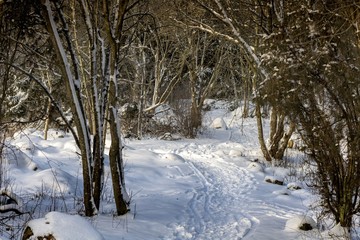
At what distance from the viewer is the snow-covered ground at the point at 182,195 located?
5832mm

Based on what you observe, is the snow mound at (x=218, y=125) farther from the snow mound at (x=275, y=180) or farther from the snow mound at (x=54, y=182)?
the snow mound at (x=54, y=182)

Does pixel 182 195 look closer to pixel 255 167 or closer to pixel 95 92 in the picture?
pixel 95 92

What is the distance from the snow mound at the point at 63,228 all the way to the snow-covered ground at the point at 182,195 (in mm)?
13

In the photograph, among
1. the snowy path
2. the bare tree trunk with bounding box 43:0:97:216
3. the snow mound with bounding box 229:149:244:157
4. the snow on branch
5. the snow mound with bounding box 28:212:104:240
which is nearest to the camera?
the snow mound with bounding box 28:212:104:240

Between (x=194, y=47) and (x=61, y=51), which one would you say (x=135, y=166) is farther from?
(x=194, y=47)

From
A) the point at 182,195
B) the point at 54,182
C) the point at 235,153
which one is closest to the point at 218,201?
the point at 182,195

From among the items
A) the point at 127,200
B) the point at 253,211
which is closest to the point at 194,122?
the point at 253,211

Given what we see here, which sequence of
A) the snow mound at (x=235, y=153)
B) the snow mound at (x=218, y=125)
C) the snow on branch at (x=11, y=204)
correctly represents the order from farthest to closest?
→ the snow mound at (x=218, y=125)
the snow mound at (x=235, y=153)
the snow on branch at (x=11, y=204)

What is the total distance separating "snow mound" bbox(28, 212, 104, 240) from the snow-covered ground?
13 mm

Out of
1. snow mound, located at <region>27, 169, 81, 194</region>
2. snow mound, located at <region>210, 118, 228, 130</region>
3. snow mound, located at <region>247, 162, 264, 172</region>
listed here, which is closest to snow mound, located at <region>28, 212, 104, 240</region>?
snow mound, located at <region>27, 169, 81, 194</region>

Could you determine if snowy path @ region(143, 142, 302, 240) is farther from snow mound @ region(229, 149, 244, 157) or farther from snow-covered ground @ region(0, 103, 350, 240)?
snow mound @ region(229, 149, 244, 157)

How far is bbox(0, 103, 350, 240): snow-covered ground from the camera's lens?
19.1 feet

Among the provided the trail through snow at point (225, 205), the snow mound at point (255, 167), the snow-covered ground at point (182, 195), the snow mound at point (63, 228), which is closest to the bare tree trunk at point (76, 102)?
the snow-covered ground at point (182, 195)

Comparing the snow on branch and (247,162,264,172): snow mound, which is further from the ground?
(247,162,264,172): snow mound
